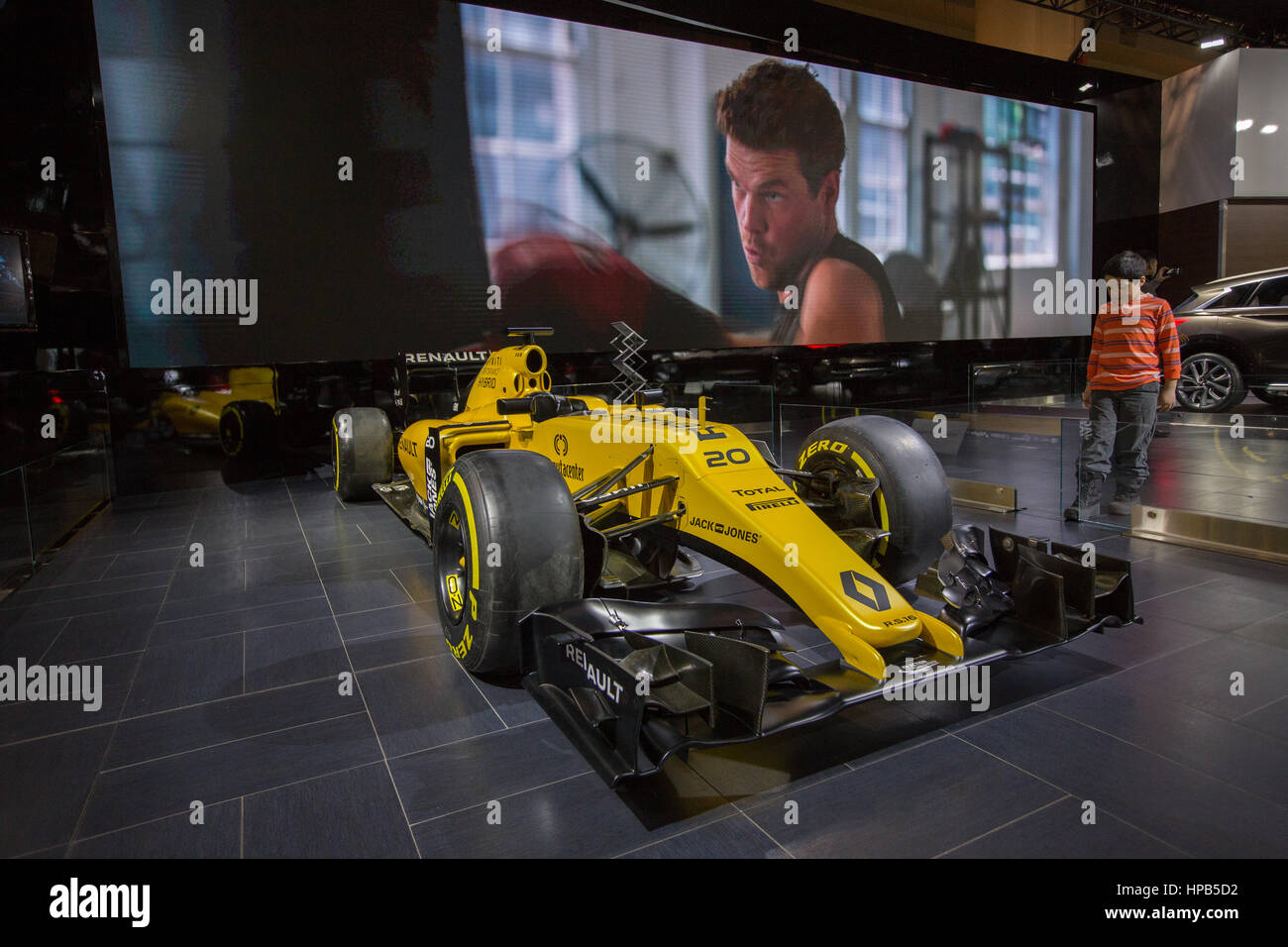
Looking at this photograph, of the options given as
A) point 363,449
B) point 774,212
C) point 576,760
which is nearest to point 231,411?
point 363,449

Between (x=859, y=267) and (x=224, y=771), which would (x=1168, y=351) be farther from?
(x=859, y=267)

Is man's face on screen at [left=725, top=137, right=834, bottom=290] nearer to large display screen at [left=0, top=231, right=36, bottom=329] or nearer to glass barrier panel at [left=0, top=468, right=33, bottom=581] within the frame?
large display screen at [left=0, top=231, right=36, bottom=329]

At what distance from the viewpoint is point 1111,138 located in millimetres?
13117

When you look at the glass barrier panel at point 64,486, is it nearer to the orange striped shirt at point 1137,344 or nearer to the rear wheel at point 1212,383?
the orange striped shirt at point 1137,344

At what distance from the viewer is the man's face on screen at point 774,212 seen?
9.70 m

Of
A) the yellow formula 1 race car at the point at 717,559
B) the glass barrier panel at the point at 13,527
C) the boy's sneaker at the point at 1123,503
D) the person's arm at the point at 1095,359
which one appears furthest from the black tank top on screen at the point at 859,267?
the glass barrier panel at the point at 13,527

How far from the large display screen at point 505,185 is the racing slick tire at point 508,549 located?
582 cm

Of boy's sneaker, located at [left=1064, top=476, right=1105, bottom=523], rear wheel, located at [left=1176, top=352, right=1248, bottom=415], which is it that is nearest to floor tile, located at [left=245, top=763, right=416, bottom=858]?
boy's sneaker, located at [left=1064, top=476, right=1105, bottom=523]

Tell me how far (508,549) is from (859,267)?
925 cm

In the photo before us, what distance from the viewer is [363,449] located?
20.7ft

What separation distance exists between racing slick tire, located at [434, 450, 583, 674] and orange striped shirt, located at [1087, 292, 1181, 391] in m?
3.97

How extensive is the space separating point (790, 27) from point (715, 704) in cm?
1062
